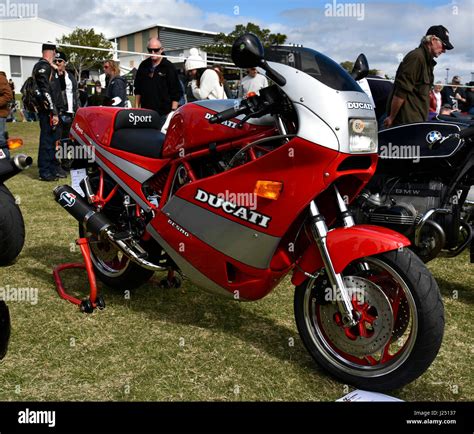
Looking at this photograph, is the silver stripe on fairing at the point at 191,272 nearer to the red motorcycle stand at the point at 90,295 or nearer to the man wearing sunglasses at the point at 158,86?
the red motorcycle stand at the point at 90,295

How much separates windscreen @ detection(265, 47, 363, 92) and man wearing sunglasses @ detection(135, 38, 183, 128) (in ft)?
16.3

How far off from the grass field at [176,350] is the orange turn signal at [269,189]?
3.17ft

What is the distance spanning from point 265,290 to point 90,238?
169 centimetres

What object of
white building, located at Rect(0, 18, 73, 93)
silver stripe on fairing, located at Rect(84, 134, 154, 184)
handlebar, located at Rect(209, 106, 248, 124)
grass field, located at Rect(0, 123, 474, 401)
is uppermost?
white building, located at Rect(0, 18, 73, 93)

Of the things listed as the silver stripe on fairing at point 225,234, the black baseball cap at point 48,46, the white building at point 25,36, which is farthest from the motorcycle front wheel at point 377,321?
the white building at point 25,36

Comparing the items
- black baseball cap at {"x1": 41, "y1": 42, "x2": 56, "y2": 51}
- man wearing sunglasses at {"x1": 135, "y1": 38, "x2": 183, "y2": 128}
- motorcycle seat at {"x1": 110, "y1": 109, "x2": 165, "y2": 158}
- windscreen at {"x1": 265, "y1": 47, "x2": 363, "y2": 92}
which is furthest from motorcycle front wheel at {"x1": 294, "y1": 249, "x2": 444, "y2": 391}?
black baseball cap at {"x1": 41, "y1": 42, "x2": 56, "y2": 51}

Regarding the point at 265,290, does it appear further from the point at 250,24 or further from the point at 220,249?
the point at 250,24

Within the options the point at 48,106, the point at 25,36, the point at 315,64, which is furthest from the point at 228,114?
the point at 25,36

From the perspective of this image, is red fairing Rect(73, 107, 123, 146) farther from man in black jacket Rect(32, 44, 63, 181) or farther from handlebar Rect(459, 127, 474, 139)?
man in black jacket Rect(32, 44, 63, 181)

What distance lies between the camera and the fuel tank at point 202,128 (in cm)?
285

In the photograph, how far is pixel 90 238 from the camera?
401 centimetres

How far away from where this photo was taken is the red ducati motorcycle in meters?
2.49

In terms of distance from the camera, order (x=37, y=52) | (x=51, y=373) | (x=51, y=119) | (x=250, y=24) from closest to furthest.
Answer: (x=51, y=373) → (x=51, y=119) → (x=250, y=24) → (x=37, y=52)
